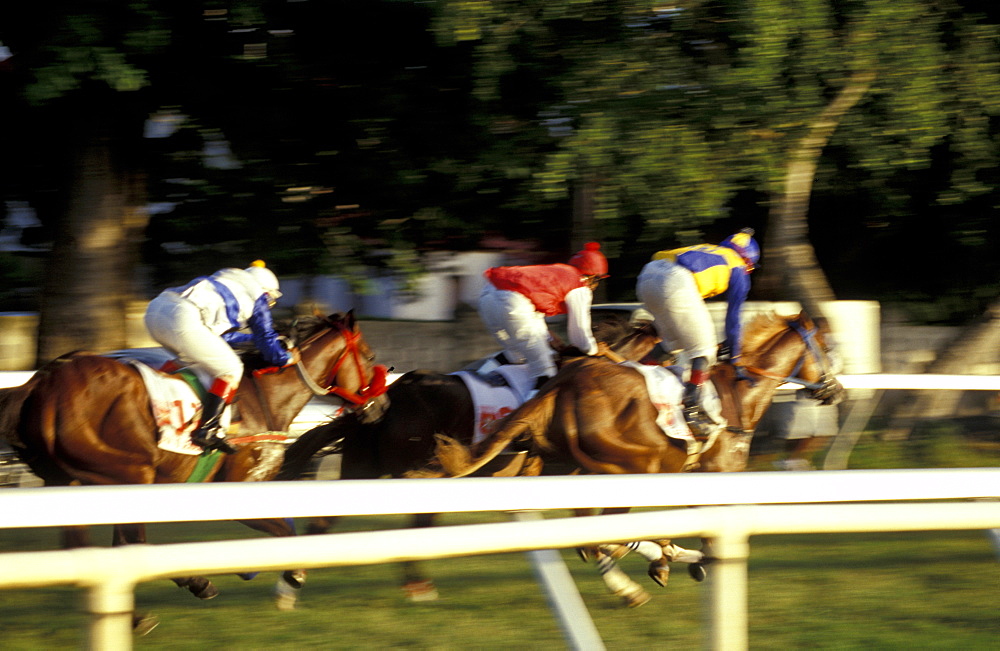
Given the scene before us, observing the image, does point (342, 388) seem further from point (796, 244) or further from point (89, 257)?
point (796, 244)

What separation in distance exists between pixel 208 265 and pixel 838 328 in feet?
17.0

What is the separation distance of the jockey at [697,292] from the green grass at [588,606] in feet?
3.31

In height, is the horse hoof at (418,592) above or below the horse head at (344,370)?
below

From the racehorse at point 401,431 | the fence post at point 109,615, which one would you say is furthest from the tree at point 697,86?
the fence post at point 109,615

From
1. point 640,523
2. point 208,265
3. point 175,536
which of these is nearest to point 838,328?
point 208,265

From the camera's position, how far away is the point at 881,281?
1278 centimetres

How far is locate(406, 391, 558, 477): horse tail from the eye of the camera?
14.7 feet

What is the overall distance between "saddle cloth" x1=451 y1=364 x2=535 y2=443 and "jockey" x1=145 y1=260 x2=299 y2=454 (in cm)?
84

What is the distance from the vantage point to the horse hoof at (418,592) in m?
3.82

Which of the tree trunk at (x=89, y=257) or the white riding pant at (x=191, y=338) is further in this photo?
the tree trunk at (x=89, y=257)

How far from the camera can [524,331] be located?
209 inches

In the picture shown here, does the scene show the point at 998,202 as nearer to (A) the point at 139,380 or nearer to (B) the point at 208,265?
(B) the point at 208,265

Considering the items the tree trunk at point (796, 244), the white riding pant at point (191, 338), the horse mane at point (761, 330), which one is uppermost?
the white riding pant at point (191, 338)

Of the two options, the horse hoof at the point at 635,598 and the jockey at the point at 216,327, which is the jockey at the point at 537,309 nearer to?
the jockey at the point at 216,327
